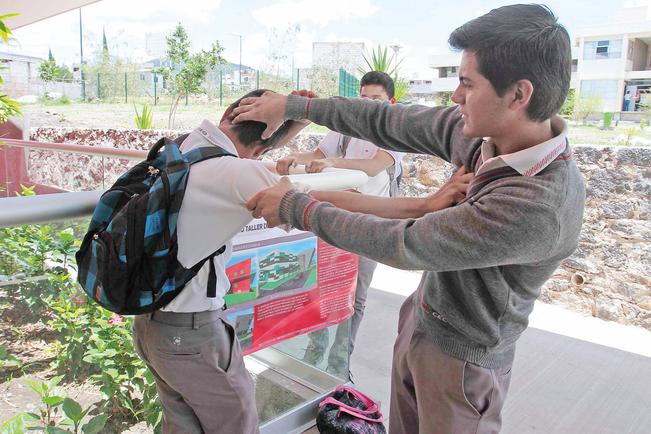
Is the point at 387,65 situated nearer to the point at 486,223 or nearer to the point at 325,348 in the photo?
the point at 325,348

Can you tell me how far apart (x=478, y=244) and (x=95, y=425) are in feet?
3.76

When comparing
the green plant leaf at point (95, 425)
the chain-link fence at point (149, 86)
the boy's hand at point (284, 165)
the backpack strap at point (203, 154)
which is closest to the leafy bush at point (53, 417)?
the green plant leaf at point (95, 425)

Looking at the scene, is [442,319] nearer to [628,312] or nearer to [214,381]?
[214,381]

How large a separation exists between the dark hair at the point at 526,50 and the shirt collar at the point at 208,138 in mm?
576

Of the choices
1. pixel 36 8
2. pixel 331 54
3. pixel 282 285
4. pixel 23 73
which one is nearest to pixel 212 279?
pixel 282 285

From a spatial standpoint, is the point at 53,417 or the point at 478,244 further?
the point at 53,417

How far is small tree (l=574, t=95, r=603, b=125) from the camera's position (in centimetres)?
591

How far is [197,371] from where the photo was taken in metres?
1.25

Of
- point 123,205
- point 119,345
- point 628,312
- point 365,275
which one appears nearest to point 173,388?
point 119,345

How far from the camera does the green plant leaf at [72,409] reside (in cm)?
141

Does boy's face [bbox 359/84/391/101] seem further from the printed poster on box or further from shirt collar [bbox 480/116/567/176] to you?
shirt collar [bbox 480/116/567/176]

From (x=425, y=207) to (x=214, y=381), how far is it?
2.10ft

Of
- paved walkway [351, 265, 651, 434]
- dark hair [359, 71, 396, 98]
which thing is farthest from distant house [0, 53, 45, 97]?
paved walkway [351, 265, 651, 434]

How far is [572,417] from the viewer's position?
2707 millimetres
